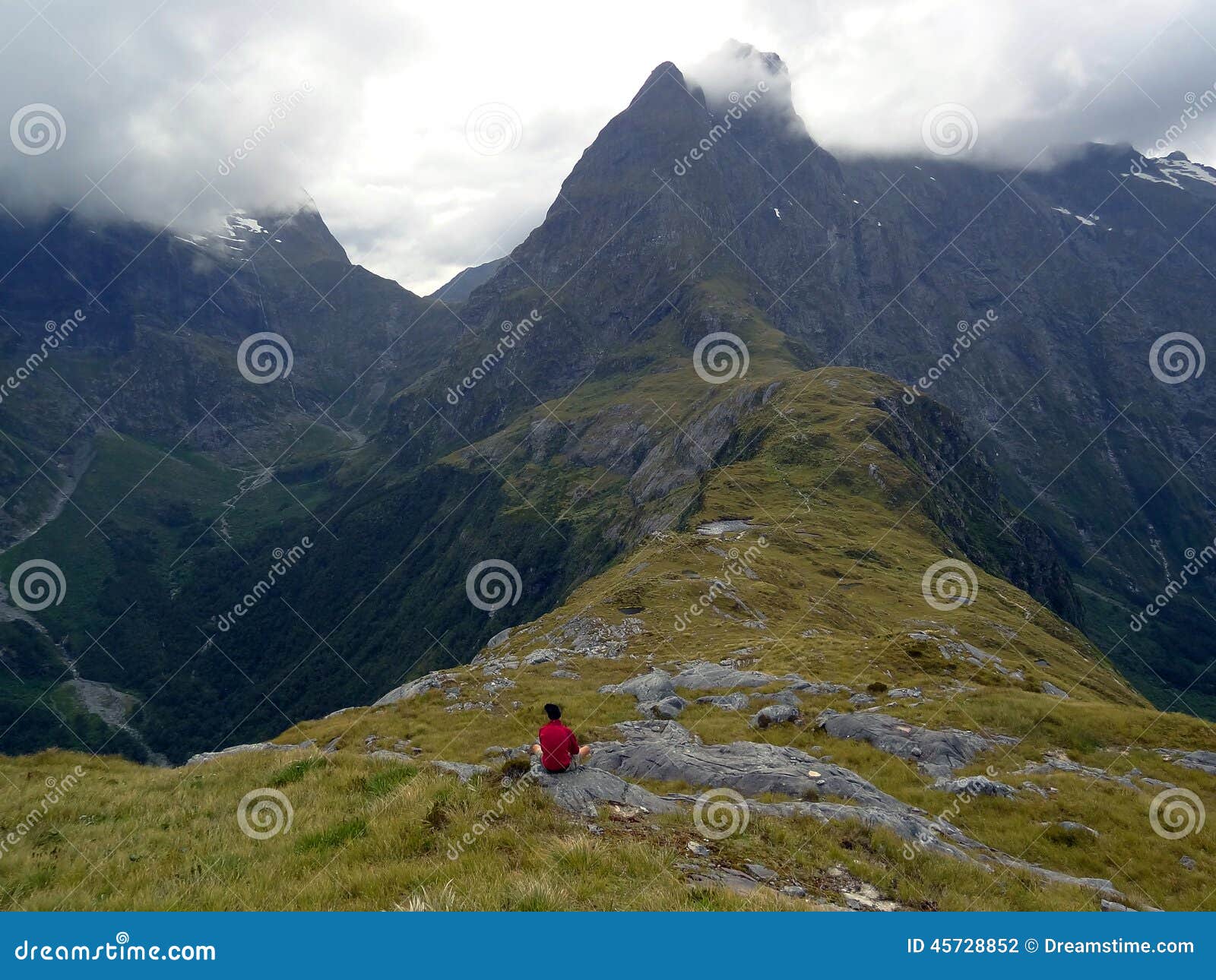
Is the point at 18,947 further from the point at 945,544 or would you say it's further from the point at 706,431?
the point at 706,431

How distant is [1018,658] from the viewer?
166 ft

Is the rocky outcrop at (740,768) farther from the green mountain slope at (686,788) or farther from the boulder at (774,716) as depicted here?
the boulder at (774,716)

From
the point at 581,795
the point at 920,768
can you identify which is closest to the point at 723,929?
the point at 581,795

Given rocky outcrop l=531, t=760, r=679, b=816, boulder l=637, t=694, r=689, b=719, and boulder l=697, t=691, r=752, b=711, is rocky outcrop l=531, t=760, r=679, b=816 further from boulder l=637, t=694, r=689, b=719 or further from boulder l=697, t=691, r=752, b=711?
boulder l=697, t=691, r=752, b=711

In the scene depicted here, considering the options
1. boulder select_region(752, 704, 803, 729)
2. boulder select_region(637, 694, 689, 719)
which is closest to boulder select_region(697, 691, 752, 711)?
boulder select_region(637, 694, 689, 719)

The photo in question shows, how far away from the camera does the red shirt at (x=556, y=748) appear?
1341 centimetres

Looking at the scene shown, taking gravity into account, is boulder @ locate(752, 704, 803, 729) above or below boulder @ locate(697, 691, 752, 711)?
above

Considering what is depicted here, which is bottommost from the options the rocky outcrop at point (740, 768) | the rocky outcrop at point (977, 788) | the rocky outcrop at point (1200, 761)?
the rocky outcrop at point (740, 768)

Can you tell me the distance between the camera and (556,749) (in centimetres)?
1348

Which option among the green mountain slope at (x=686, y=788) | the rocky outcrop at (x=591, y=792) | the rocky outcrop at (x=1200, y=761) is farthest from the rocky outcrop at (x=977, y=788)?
the rocky outcrop at (x=591, y=792)

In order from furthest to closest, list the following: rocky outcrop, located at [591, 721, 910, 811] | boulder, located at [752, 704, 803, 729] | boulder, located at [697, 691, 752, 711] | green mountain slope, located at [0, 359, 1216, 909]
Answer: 1. boulder, located at [697, 691, 752, 711]
2. boulder, located at [752, 704, 803, 729]
3. rocky outcrop, located at [591, 721, 910, 811]
4. green mountain slope, located at [0, 359, 1216, 909]

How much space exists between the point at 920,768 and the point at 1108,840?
5.58 m

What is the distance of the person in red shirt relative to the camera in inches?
528

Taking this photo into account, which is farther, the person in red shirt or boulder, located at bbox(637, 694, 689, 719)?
boulder, located at bbox(637, 694, 689, 719)
